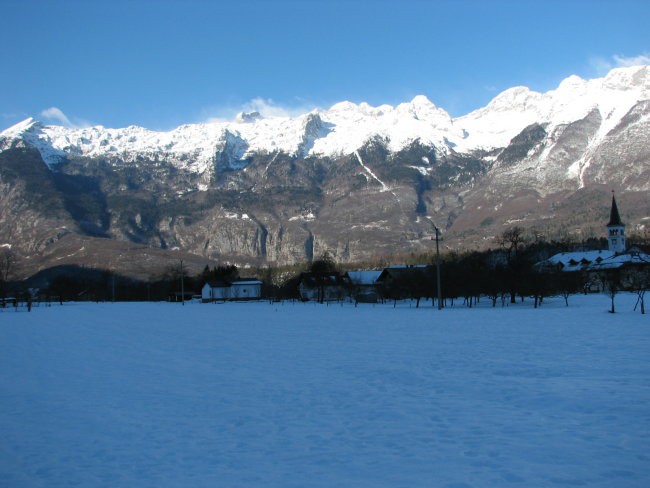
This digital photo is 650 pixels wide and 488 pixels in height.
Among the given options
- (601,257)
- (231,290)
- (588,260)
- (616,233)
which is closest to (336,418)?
(588,260)

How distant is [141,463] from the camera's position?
10406 mm

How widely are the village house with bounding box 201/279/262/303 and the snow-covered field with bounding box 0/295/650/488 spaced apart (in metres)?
139

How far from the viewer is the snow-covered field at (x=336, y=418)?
960cm

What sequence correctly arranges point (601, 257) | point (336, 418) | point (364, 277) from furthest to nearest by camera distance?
point (364, 277)
point (601, 257)
point (336, 418)

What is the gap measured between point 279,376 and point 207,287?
14785 cm

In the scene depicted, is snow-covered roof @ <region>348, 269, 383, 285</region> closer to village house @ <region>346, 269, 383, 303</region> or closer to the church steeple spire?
village house @ <region>346, 269, 383, 303</region>

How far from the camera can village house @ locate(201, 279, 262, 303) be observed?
16334 centimetres

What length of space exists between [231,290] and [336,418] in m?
156

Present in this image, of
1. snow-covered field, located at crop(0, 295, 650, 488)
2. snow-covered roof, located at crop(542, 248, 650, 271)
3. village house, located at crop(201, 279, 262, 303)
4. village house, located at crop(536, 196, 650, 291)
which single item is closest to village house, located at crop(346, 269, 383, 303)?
village house, located at crop(201, 279, 262, 303)

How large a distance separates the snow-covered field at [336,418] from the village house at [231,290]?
456 feet

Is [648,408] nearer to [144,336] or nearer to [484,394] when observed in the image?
[484,394]

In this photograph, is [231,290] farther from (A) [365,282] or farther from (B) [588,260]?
(B) [588,260]

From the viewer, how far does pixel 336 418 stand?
13219 millimetres

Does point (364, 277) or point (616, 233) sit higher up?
point (616, 233)
